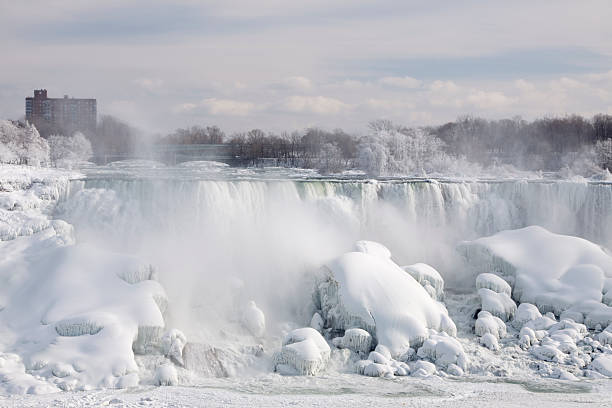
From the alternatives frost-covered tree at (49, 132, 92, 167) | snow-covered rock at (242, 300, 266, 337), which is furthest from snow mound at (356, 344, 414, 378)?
frost-covered tree at (49, 132, 92, 167)

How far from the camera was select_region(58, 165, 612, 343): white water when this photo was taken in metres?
17.9

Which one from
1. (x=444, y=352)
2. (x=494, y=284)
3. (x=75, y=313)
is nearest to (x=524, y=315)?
(x=494, y=284)

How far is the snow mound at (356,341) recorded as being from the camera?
14.9 meters

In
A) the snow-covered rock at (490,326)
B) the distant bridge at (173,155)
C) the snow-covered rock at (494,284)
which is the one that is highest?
the distant bridge at (173,155)

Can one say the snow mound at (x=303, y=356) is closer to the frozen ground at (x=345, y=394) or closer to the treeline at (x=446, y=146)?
the frozen ground at (x=345, y=394)

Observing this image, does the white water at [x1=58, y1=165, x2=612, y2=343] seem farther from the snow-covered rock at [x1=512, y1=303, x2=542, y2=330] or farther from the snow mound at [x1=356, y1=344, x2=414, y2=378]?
the snow-covered rock at [x1=512, y1=303, x2=542, y2=330]

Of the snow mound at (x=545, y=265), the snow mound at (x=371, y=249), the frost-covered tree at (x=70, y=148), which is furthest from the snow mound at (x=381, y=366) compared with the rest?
the frost-covered tree at (x=70, y=148)

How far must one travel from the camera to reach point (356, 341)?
49.0 ft

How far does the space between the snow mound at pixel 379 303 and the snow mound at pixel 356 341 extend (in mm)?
299

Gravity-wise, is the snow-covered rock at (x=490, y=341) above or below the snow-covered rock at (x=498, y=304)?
below

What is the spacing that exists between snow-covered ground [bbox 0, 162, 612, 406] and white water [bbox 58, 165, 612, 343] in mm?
66

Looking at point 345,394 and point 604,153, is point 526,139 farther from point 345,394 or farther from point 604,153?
point 345,394

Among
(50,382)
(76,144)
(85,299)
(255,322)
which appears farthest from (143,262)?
(76,144)

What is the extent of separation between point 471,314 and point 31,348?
1093 cm
